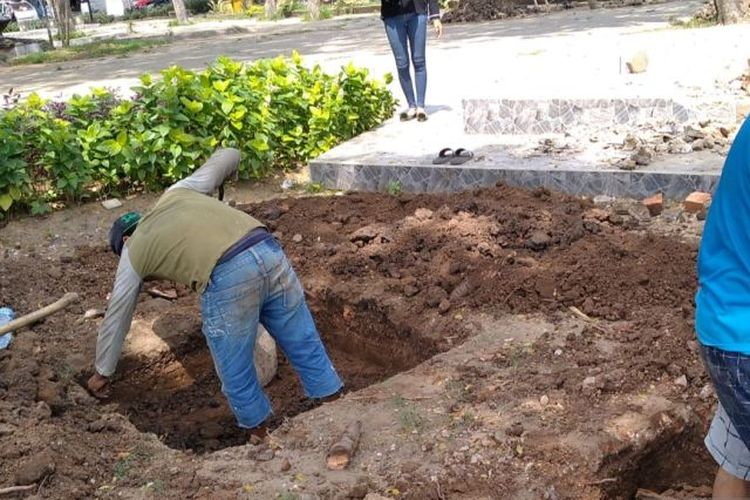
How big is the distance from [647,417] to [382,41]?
15.7 m

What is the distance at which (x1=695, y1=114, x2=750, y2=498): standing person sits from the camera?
90.8 inches

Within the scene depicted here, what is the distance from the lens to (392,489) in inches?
142

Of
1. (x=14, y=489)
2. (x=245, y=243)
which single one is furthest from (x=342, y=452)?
(x=14, y=489)

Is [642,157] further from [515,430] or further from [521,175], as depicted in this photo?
[515,430]

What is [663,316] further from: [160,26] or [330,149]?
[160,26]

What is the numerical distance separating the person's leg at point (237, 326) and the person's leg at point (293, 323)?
0.09 meters

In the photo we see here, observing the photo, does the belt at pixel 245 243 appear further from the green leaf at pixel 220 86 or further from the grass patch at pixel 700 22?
the grass patch at pixel 700 22

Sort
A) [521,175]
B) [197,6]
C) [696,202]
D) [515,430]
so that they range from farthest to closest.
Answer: [197,6]
[521,175]
[696,202]
[515,430]

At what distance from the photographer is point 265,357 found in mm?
5793

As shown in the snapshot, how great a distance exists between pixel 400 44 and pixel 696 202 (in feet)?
13.1

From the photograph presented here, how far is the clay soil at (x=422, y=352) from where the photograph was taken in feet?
12.6

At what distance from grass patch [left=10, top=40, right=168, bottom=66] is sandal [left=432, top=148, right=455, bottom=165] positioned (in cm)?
1464

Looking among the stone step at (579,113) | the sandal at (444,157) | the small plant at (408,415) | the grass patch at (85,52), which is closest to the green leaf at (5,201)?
the sandal at (444,157)

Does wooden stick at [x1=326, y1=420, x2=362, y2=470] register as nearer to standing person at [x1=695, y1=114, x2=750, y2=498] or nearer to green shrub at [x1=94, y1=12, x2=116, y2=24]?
standing person at [x1=695, y1=114, x2=750, y2=498]
